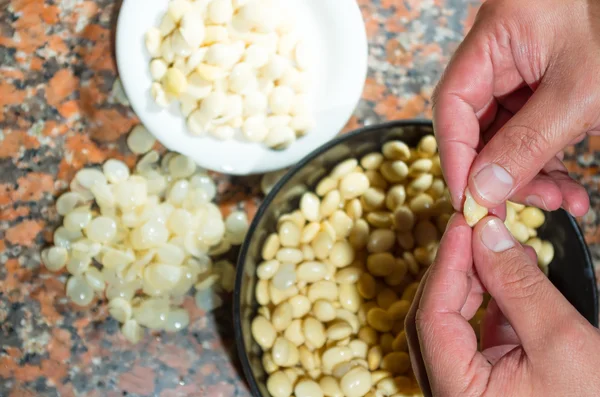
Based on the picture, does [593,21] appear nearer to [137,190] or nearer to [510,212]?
[510,212]

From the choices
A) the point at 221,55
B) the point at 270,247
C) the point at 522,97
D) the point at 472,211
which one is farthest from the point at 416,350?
the point at 221,55

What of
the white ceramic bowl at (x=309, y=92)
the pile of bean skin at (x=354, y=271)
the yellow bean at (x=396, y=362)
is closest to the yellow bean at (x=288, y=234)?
the pile of bean skin at (x=354, y=271)

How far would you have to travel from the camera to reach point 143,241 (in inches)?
34.7

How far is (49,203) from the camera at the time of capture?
96cm

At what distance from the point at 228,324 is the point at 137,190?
257mm

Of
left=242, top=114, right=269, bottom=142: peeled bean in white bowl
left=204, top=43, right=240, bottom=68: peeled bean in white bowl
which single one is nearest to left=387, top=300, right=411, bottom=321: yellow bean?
left=242, top=114, right=269, bottom=142: peeled bean in white bowl

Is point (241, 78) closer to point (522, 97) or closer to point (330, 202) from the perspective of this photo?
point (330, 202)

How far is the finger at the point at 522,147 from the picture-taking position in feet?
2.04

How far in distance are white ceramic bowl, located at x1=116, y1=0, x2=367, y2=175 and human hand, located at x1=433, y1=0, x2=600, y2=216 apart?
216 millimetres

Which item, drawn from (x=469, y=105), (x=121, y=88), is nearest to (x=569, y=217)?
(x=469, y=105)

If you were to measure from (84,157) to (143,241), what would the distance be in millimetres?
200

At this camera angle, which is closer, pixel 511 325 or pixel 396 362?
pixel 511 325

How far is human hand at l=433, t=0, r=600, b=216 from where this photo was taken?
629mm

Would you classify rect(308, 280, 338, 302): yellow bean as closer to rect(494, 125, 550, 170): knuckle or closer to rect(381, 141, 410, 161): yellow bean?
rect(381, 141, 410, 161): yellow bean
